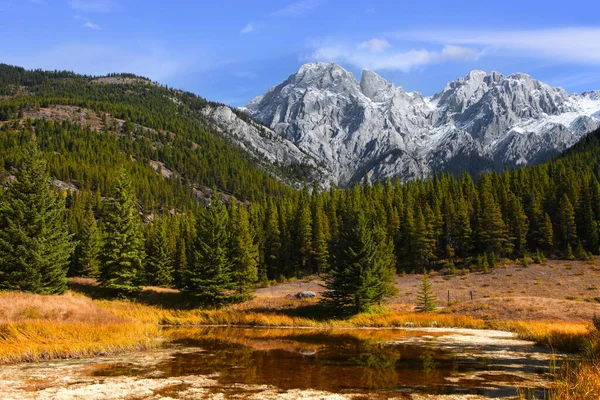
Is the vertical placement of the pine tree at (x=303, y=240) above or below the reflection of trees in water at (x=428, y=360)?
above

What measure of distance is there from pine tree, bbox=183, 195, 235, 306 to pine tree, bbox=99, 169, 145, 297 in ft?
19.7

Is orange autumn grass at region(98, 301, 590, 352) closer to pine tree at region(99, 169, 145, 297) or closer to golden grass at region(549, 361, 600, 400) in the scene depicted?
pine tree at region(99, 169, 145, 297)

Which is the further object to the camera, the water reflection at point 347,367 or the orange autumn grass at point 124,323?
the orange autumn grass at point 124,323

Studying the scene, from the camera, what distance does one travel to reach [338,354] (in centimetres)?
1955

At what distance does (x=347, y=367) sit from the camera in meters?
16.2

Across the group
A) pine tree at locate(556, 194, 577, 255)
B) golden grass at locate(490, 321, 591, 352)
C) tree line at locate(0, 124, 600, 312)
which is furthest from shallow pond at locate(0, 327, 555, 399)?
pine tree at locate(556, 194, 577, 255)

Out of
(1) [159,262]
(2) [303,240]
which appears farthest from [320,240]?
(1) [159,262]

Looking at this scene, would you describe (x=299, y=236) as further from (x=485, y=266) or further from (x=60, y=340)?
(x=60, y=340)

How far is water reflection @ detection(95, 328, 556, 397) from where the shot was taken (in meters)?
13.1

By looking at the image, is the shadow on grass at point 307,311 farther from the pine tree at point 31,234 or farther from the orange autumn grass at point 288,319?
the pine tree at point 31,234

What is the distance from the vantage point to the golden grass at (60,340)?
56.0 feet

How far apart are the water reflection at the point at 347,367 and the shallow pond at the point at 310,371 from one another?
0.10ft

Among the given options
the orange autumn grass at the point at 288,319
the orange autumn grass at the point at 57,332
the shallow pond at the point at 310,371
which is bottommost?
the orange autumn grass at the point at 288,319

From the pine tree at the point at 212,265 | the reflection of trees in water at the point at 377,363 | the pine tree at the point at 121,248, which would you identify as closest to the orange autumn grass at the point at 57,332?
the reflection of trees in water at the point at 377,363
